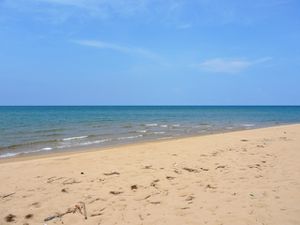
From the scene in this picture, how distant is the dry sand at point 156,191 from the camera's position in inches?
164

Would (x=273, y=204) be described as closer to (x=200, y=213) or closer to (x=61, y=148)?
(x=200, y=213)

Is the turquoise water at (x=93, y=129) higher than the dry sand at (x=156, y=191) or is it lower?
lower

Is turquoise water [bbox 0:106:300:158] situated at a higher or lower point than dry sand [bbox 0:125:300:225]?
lower

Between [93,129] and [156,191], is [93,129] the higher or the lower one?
the lower one

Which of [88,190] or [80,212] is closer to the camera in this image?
[80,212]

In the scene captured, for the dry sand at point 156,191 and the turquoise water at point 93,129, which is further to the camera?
the turquoise water at point 93,129

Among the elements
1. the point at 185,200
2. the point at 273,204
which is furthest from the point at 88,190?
the point at 273,204

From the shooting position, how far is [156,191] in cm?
523

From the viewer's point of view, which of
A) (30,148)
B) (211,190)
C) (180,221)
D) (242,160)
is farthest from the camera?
(30,148)

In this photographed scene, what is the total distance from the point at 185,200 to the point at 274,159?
436 cm

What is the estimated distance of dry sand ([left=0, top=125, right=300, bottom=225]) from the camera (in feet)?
13.6

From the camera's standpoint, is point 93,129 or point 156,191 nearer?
point 156,191

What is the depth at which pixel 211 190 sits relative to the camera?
5211 mm

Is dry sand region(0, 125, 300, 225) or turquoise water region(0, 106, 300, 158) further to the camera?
turquoise water region(0, 106, 300, 158)
